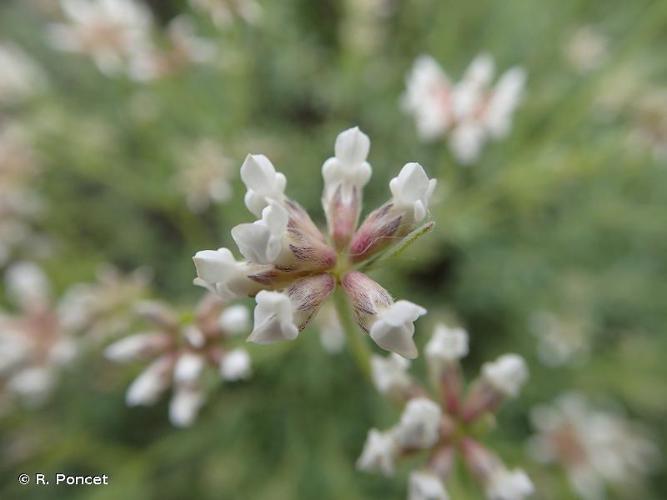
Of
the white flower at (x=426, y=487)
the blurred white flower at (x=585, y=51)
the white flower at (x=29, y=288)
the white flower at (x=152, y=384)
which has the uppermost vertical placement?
the blurred white flower at (x=585, y=51)

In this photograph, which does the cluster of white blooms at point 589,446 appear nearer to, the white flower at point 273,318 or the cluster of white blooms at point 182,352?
the cluster of white blooms at point 182,352

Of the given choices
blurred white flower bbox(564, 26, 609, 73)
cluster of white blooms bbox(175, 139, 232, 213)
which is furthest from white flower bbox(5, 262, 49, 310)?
blurred white flower bbox(564, 26, 609, 73)

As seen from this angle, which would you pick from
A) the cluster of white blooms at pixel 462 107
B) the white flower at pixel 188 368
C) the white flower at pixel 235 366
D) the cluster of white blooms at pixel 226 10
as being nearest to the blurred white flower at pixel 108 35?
the cluster of white blooms at pixel 226 10

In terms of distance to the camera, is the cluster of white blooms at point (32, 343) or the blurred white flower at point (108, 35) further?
the blurred white flower at point (108, 35)

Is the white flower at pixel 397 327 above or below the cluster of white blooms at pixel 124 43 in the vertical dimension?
below

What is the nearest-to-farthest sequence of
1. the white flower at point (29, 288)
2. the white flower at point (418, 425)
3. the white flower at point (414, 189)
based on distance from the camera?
the white flower at point (414, 189), the white flower at point (418, 425), the white flower at point (29, 288)

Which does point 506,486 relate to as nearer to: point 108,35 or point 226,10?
point 226,10
